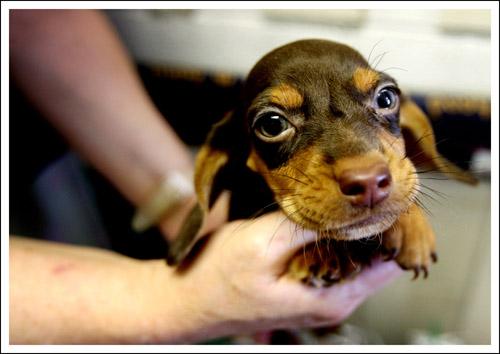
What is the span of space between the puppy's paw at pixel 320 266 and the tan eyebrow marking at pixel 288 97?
29cm

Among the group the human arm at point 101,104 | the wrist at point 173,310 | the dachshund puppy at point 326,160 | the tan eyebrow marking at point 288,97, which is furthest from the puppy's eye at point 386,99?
the human arm at point 101,104

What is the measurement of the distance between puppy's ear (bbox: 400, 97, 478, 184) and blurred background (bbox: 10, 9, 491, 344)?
0.16 m

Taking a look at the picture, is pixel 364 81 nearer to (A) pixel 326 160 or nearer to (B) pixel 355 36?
(A) pixel 326 160

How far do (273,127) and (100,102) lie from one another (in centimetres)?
77

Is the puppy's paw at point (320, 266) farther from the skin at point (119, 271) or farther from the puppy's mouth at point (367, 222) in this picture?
the puppy's mouth at point (367, 222)

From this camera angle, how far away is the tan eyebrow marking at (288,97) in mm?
852

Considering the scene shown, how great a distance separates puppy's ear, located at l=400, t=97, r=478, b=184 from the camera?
3.31ft

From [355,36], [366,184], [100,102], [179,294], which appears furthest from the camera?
[100,102]

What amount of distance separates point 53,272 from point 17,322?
5.5 inches

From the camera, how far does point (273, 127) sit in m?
0.88

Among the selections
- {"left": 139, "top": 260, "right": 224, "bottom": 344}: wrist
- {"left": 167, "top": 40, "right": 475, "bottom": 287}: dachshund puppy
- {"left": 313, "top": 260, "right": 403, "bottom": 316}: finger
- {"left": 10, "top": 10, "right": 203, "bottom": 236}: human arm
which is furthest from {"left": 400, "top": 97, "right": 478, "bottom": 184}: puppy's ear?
{"left": 10, "top": 10, "right": 203, "bottom": 236}: human arm

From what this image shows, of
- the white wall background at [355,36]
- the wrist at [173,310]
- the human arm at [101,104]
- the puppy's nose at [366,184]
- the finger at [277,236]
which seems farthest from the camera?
the human arm at [101,104]

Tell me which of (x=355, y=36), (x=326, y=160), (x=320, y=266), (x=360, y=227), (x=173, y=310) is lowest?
(x=173, y=310)

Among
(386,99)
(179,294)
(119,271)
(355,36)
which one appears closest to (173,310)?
(179,294)
